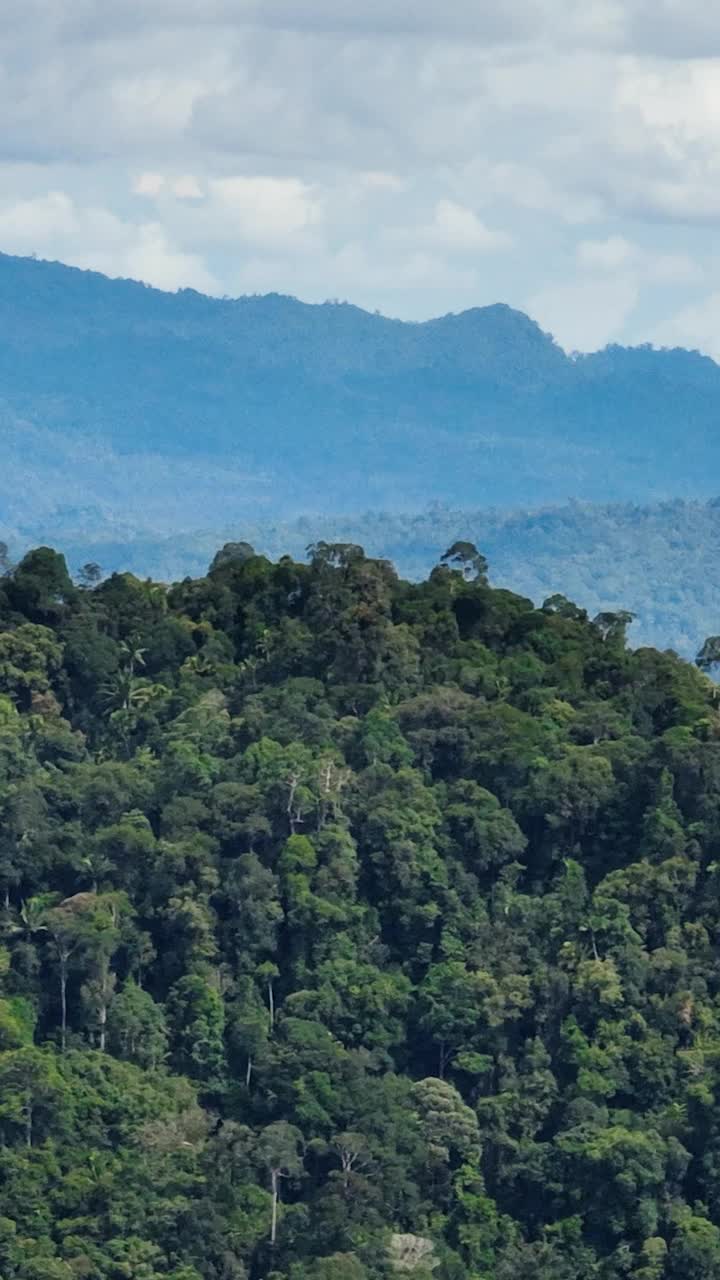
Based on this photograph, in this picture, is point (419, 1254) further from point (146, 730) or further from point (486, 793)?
point (146, 730)

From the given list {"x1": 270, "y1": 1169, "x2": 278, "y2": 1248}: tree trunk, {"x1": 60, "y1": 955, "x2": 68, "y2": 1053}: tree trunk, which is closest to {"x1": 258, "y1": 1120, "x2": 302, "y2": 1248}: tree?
{"x1": 270, "y1": 1169, "x2": 278, "y2": 1248}: tree trunk

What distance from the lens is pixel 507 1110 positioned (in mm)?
56594

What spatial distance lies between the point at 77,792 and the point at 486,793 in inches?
331

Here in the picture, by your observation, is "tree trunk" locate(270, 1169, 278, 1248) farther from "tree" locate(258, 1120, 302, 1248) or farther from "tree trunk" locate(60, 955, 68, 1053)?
"tree trunk" locate(60, 955, 68, 1053)

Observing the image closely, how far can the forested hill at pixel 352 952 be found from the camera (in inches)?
2136

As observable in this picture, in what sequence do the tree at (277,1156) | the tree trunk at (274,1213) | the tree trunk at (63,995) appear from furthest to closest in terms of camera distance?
the tree trunk at (63,995) → the tree at (277,1156) → the tree trunk at (274,1213)

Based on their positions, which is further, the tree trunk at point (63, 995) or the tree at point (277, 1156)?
the tree trunk at point (63, 995)

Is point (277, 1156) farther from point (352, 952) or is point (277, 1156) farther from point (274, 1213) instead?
point (352, 952)

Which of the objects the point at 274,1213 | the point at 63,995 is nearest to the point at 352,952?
the point at 63,995

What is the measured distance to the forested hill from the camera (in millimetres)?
54250

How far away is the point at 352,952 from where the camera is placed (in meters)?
59.6

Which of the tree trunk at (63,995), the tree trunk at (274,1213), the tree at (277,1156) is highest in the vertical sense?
the tree trunk at (63,995)

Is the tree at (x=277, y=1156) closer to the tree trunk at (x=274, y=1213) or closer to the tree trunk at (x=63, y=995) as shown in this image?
the tree trunk at (x=274, y=1213)

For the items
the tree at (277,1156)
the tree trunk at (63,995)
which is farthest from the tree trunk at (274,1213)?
the tree trunk at (63,995)
